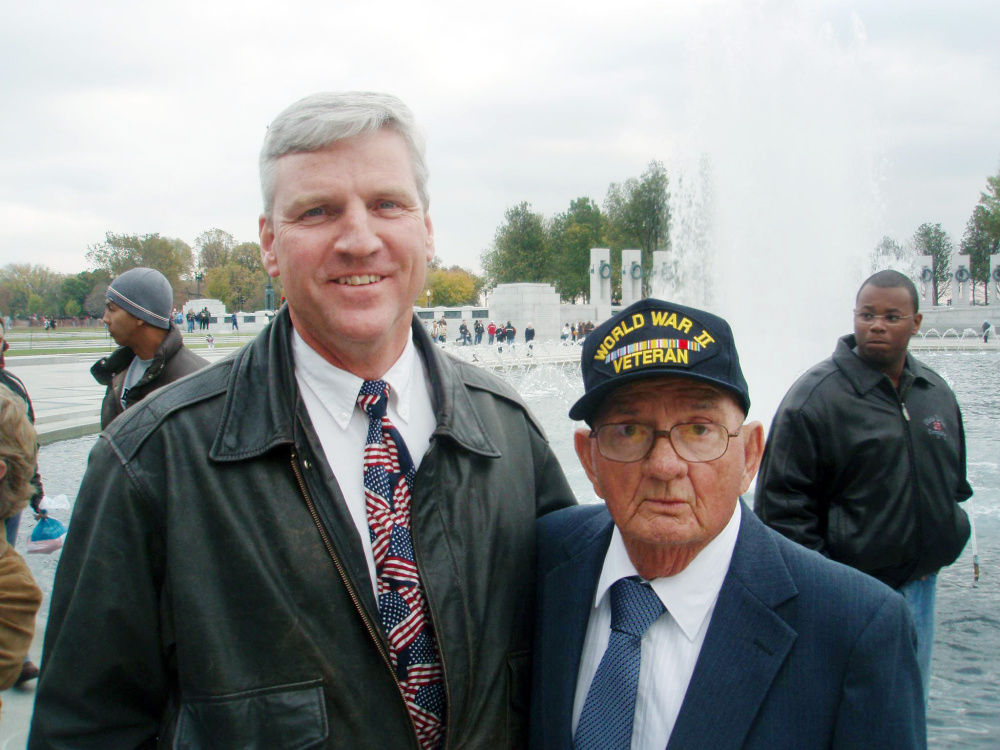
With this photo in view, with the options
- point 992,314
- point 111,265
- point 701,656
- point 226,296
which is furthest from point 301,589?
point 226,296

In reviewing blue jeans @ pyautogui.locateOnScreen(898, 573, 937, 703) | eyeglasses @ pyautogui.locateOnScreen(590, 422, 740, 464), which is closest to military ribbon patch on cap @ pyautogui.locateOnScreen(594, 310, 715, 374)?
eyeglasses @ pyautogui.locateOnScreen(590, 422, 740, 464)

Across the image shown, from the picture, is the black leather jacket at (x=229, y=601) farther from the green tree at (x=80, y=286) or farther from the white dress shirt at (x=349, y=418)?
the green tree at (x=80, y=286)

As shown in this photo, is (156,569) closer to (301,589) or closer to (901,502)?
(301,589)

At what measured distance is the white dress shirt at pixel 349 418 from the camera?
1916 mm

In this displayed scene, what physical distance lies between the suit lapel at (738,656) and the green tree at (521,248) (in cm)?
8509

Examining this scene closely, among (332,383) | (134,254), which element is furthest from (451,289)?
(332,383)

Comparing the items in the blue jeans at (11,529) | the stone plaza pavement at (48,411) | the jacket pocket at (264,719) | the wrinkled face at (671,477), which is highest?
the wrinkled face at (671,477)

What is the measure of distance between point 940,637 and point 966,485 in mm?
2184

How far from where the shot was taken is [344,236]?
1899 millimetres

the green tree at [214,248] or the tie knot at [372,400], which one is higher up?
the green tree at [214,248]

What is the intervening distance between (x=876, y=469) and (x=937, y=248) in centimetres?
9804

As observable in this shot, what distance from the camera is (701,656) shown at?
167cm

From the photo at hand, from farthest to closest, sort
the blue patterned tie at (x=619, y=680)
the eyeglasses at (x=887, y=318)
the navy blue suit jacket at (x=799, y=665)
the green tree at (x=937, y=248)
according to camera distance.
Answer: the green tree at (x=937, y=248) → the eyeglasses at (x=887, y=318) → the blue patterned tie at (x=619, y=680) → the navy blue suit jacket at (x=799, y=665)

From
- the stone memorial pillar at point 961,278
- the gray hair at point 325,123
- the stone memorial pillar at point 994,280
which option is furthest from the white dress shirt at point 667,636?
the stone memorial pillar at point 961,278
